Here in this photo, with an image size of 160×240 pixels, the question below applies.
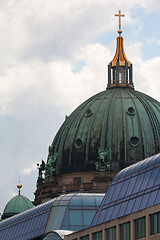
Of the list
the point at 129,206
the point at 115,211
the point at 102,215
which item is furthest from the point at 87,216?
the point at 129,206

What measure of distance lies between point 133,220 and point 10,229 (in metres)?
36.6

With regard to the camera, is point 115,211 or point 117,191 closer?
point 115,211

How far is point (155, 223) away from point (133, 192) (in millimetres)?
8695

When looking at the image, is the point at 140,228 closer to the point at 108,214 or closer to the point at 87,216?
the point at 108,214

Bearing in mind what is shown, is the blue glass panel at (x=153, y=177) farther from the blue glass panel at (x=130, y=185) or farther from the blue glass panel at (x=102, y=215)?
the blue glass panel at (x=102, y=215)

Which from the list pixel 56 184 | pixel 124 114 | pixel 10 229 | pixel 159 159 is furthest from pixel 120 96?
pixel 159 159

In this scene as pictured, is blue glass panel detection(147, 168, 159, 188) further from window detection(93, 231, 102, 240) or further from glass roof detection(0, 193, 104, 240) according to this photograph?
glass roof detection(0, 193, 104, 240)

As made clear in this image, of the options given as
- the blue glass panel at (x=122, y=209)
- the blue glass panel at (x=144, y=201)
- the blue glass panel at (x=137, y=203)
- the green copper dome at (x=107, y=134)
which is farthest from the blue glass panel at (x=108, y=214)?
the green copper dome at (x=107, y=134)

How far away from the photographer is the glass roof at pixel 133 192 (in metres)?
78.8

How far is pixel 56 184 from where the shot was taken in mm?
151625

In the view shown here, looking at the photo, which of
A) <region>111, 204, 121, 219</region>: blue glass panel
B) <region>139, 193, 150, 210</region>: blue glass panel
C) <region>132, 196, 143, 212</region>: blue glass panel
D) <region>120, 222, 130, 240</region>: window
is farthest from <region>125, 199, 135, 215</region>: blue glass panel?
<region>120, 222, 130, 240</region>: window

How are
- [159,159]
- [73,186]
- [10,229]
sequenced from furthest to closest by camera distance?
[73,186], [10,229], [159,159]

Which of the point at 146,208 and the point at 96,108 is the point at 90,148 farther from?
the point at 146,208

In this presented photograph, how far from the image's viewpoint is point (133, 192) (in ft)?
269
